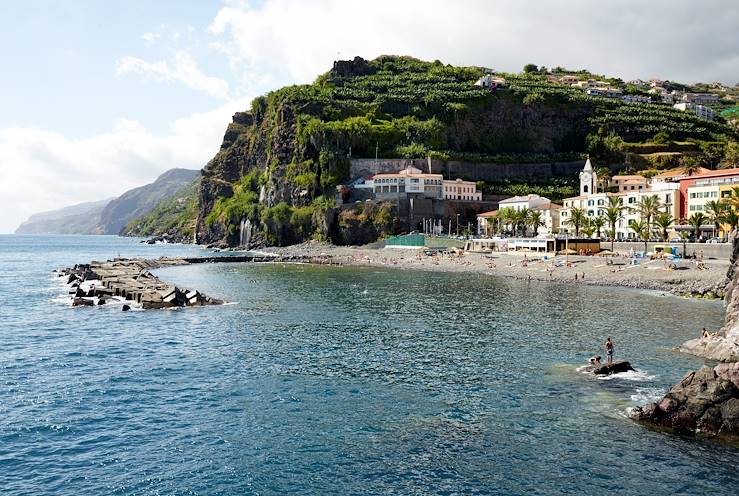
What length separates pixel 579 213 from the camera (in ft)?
341

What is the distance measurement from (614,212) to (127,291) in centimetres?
7327

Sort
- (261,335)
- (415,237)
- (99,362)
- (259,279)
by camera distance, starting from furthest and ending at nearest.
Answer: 1. (415,237)
2. (259,279)
3. (261,335)
4. (99,362)

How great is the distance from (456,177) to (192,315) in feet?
340

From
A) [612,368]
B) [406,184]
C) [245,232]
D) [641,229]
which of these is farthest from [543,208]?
[612,368]

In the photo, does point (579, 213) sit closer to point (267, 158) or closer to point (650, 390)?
point (650, 390)

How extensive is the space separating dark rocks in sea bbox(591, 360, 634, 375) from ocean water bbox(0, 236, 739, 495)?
79 centimetres

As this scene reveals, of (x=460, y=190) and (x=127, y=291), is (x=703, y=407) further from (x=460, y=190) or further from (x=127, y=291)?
(x=460, y=190)

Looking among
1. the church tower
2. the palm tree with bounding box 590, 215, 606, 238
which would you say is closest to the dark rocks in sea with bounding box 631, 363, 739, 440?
the palm tree with bounding box 590, 215, 606, 238

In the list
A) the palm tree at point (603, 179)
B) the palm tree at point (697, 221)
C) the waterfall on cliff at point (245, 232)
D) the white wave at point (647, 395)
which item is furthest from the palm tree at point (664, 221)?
the waterfall on cliff at point (245, 232)

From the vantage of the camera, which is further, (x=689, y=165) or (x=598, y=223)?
Result: (x=689, y=165)

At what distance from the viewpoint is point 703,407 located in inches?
891

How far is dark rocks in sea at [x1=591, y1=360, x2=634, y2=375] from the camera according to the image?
3038 cm

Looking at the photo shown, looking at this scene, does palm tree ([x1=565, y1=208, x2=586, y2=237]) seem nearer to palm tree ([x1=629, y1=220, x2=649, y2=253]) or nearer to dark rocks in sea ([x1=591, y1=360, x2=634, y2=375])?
palm tree ([x1=629, y1=220, x2=649, y2=253])

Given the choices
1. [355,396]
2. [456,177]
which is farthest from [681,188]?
[355,396]
